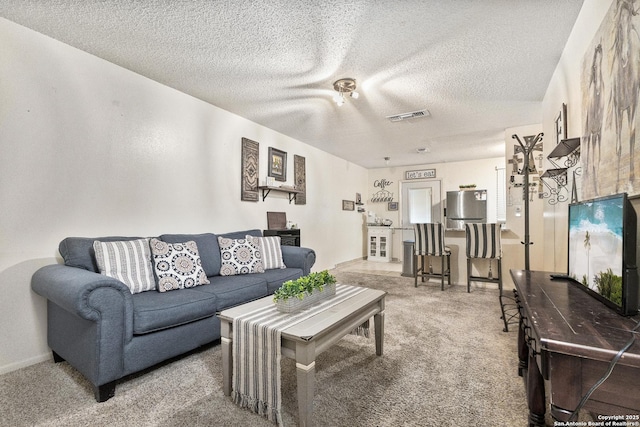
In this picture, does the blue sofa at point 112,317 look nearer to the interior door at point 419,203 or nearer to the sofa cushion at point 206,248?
the sofa cushion at point 206,248

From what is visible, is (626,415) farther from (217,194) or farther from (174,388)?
(217,194)

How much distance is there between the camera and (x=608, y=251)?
1086 millimetres

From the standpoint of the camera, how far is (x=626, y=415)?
30.0 inches

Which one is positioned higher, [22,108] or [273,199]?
[22,108]

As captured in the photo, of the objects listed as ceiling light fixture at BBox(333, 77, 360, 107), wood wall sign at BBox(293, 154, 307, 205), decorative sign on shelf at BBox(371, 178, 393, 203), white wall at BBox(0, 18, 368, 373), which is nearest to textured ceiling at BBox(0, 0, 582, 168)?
ceiling light fixture at BBox(333, 77, 360, 107)

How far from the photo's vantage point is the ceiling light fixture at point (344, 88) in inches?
110

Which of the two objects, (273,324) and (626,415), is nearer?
(626,415)

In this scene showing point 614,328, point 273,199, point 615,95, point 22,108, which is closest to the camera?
point 614,328

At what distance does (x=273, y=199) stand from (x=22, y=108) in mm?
2751

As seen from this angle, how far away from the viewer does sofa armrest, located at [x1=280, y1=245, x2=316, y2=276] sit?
3391 millimetres

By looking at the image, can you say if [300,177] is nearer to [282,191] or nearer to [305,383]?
[282,191]


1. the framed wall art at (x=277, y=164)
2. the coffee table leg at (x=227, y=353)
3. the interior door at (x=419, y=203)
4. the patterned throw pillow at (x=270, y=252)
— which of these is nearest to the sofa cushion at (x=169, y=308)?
the coffee table leg at (x=227, y=353)

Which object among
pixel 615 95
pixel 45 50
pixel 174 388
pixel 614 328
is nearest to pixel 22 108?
pixel 45 50

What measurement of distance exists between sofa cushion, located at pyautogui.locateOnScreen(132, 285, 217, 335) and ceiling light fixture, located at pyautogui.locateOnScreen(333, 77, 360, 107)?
7.28 feet
